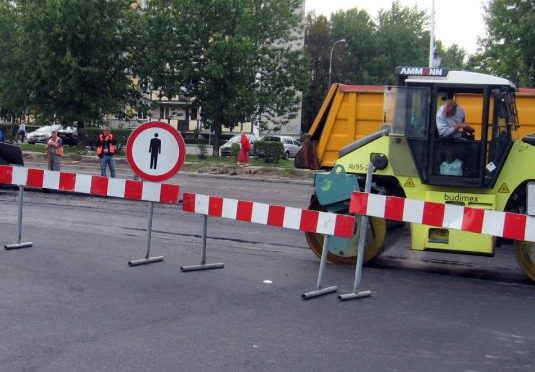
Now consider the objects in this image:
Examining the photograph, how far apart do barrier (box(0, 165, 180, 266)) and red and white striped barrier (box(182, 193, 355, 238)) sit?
337 mm

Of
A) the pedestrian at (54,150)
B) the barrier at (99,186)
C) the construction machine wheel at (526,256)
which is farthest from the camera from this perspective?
the pedestrian at (54,150)

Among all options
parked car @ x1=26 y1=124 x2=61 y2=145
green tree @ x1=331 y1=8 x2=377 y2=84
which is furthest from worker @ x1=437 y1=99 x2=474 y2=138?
green tree @ x1=331 y1=8 x2=377 y2=84

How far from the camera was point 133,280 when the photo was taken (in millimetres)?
8680

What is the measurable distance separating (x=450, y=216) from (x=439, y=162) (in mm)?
1663

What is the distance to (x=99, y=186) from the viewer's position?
401 inches

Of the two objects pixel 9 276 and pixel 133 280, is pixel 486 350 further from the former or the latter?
pixel 9 276

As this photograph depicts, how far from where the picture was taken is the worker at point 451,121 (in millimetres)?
9586

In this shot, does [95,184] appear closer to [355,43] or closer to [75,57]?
[75,57]

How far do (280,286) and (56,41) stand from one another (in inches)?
1395

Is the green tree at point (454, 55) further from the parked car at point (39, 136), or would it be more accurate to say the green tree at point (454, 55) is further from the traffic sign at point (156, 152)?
the traffic sign at point (156, 152)

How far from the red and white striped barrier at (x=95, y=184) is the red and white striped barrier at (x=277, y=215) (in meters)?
0.32

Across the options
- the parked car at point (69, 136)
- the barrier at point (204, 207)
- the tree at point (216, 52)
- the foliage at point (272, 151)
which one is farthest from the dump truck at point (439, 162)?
the parked car at point (69, 136)

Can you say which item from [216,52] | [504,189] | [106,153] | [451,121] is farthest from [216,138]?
[504,189]

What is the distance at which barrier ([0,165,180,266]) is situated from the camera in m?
9.75
